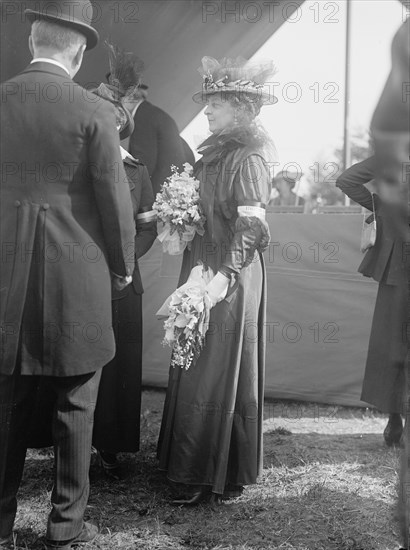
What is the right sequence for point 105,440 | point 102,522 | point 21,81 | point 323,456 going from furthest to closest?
point 323,456, point 105,440, point 102,522, point 21,81

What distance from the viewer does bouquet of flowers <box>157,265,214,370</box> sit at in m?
3.12

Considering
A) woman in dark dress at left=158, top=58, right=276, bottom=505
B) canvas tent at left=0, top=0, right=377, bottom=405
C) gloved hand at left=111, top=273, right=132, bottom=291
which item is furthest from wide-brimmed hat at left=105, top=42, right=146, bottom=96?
gloved hand at left=111, top=273, right=132, bottom=291

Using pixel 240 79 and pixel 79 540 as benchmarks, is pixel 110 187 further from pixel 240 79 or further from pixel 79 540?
pixel 79 540

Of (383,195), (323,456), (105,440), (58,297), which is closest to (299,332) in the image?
(323,456)

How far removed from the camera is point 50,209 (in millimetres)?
2527

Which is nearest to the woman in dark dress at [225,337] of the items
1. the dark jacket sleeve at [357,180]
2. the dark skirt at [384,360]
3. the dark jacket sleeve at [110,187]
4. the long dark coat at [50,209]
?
the dark jacket sleeve at [110,187]

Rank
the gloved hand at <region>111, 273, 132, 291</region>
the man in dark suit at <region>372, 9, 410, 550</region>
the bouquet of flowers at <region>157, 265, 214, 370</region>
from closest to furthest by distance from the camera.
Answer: the man in dark suit at <region>372, 9, 410, 550</region>
the gloved hand at <region>111, 273, 132, 291</region>
the bouquet of flowers at <region>157, 265, 214, 370</region>

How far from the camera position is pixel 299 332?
5.18 meters

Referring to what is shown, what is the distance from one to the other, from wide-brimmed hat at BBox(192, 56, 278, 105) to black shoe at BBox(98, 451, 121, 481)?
1973mm

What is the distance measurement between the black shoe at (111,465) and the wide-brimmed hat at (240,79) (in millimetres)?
1973

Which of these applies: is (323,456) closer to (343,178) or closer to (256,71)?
(343,178)

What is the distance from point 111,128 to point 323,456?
2.48 metres

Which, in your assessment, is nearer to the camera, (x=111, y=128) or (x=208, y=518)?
(x=111, y=128)

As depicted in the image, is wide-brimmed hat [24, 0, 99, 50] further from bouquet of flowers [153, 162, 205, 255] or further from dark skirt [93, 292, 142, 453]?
dark skirt [93, 292, 142, 453]
